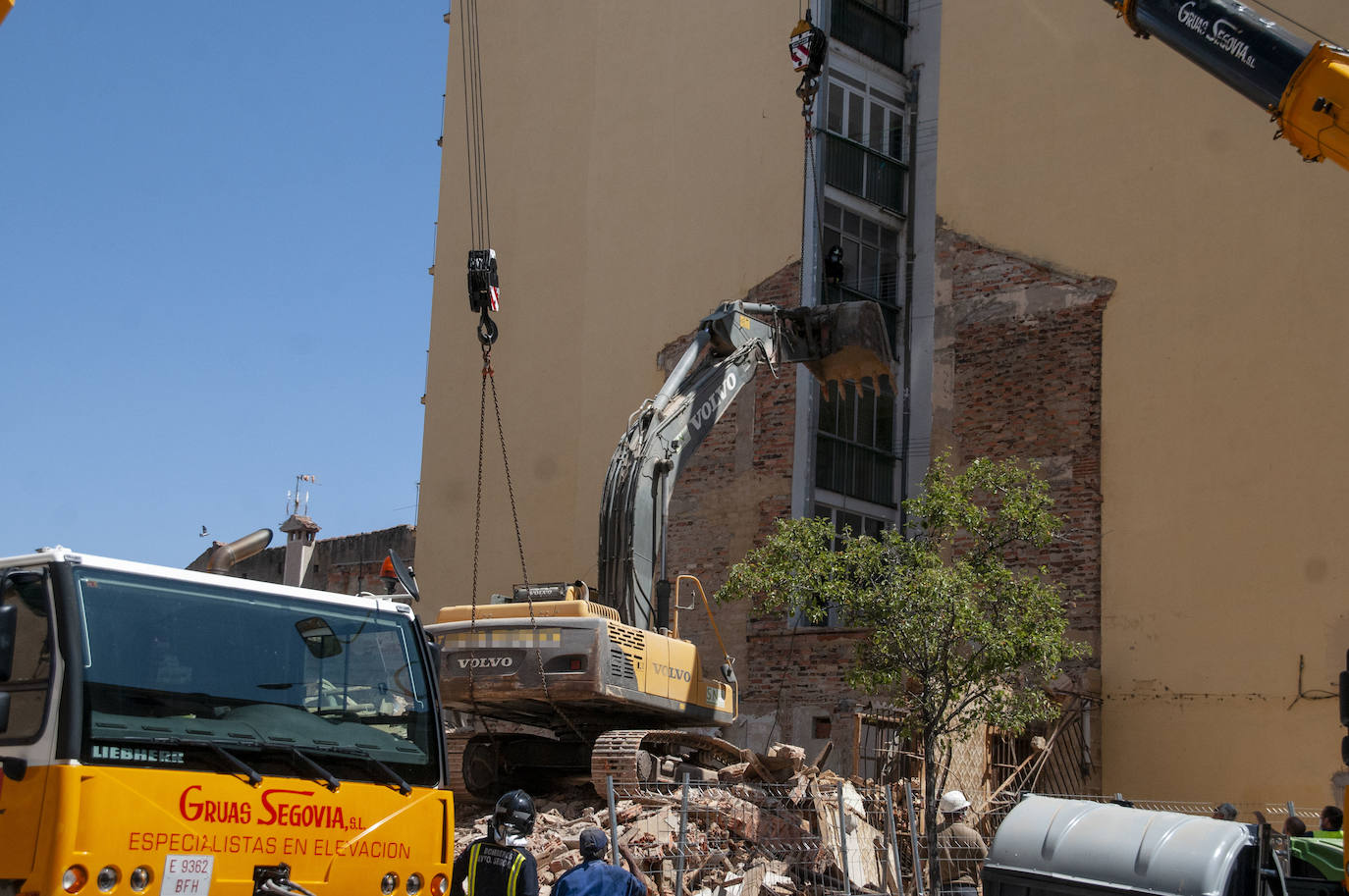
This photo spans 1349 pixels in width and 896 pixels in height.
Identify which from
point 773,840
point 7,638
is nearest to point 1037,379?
point 773,840

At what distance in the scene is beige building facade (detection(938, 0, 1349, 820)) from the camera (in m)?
Result: 20.3

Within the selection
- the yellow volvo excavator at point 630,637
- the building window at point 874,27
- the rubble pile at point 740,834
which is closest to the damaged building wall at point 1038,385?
the building window at point 874,27

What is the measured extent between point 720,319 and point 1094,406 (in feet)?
26.0

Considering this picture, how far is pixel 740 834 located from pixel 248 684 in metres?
7.15

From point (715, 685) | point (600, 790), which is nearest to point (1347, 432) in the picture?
point (715, 685)

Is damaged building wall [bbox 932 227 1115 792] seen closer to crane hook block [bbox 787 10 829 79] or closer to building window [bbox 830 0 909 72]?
crane hook block [bbox 787 10 829 79]

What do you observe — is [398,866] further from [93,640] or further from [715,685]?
[715,685]

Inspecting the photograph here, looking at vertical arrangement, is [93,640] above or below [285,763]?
above

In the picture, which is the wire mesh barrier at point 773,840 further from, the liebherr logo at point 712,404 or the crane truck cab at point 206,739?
the liebherr logo at point 712,404

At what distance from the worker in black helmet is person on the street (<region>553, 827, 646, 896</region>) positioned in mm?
191

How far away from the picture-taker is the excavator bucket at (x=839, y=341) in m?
18.1

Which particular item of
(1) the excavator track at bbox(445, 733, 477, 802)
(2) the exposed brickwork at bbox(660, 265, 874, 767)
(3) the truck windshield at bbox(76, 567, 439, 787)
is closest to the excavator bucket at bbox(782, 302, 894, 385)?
(2) the exposed brickwork at bbox(660, 265, 874, 767)

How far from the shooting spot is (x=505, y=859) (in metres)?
7.14

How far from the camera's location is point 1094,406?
22.8 metres
